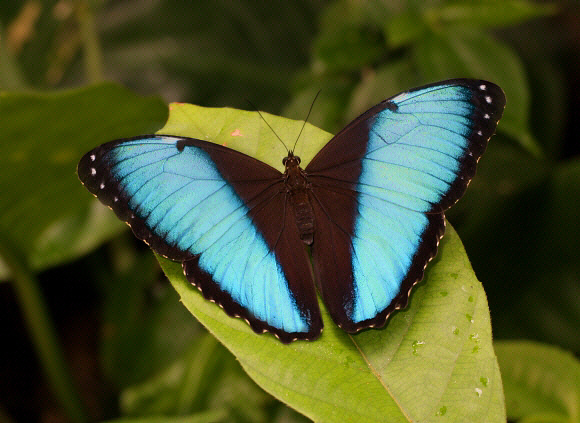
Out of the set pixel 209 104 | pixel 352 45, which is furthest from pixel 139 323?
pixel 352 45

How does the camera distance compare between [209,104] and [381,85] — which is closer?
[381,85]

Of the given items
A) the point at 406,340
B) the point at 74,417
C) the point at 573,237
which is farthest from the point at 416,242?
the point at 74,417

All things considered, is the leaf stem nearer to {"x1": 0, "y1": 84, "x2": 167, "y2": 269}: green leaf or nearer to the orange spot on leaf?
{"x1": 0, "y1": 84, "x2": 167, "y2": 269}: green leaf

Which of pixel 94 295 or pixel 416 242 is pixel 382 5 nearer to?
pixel 416 242

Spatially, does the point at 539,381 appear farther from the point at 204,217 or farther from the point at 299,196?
the point at 204,217

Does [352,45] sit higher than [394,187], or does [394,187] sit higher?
[352,45]

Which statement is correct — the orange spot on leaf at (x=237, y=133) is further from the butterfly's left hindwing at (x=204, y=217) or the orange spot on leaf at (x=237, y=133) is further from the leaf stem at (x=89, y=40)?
the leaf stem at (x=89, y=40)

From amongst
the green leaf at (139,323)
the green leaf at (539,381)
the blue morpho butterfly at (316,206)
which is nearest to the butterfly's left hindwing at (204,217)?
the blue morpho butterfly at (316,206)
